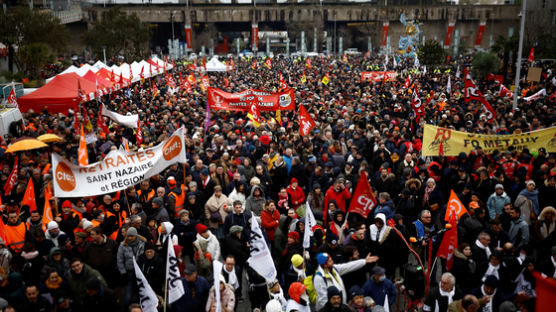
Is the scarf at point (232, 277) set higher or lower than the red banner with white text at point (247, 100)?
lower

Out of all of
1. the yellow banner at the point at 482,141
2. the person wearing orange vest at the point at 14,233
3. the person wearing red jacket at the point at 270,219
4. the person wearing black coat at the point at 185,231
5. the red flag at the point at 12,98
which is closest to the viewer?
the person wearing orange vest at the point at 14,233

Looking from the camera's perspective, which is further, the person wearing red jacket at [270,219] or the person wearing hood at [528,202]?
the person wearing hood at [528,202]

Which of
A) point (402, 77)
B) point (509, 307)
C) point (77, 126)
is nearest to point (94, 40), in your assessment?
point (402, 77)

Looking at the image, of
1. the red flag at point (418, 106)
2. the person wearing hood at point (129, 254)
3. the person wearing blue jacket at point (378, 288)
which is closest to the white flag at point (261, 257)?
the person wearing blue jacket at point (378, 288)

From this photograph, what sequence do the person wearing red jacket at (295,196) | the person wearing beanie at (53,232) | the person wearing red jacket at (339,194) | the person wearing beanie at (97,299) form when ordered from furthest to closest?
the person wearing red jacket at (295,196), the person wearing red jacket at (339,194), the person wearing beanie at (53,232), the person wearing beanie at (97,299)

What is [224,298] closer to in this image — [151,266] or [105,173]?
[151,266]

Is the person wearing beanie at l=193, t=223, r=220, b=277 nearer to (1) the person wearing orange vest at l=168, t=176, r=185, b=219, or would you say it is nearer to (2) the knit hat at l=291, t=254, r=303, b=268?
(2) the knit hat at l=291, t=254, r=303, b=268

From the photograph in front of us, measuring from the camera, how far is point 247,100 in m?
15.8

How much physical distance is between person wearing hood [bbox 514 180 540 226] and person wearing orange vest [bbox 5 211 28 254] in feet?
24.6

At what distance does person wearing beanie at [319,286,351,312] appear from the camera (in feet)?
15.9

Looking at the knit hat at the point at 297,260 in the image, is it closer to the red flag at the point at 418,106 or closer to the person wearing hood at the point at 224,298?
the person wearing hood at the point at 224,298

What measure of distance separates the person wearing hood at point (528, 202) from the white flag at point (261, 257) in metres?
4.36

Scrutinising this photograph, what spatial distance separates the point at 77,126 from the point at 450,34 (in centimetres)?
6123

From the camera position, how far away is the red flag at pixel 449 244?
6051mm
